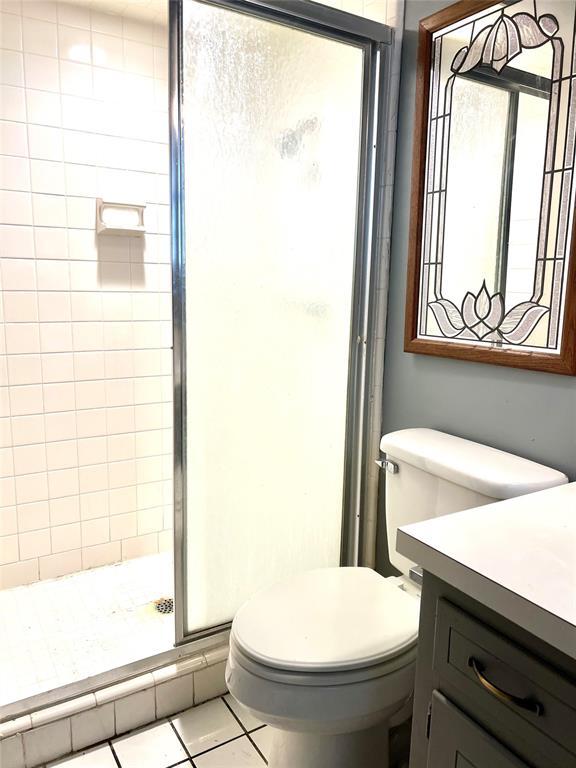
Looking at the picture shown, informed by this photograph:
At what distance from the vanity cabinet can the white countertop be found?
0.15 ft

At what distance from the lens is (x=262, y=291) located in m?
1.60

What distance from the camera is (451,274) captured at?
152 cm

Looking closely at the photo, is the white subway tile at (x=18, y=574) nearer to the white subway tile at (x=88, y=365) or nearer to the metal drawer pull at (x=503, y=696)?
the white subway tile at (x=88, y=365)

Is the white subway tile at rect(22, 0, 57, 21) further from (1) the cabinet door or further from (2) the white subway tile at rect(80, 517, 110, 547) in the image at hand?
(1) the cabinet door

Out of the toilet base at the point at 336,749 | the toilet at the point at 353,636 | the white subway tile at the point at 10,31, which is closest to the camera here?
the toilet at the point at 353,636

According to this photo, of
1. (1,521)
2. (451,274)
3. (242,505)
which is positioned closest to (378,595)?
(242,505)

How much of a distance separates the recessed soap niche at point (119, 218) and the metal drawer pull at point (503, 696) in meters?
1.83

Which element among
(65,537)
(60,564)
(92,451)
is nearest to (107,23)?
(92,451)

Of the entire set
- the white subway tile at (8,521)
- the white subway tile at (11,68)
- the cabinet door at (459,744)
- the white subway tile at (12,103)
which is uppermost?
the white subway tile at (11,68)

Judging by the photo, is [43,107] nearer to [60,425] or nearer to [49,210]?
[49,210]

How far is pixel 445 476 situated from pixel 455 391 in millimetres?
309

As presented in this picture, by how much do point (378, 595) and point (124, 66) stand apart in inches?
77.8

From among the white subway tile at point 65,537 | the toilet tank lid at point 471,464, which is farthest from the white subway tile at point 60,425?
the toilet tank lid at point 471,464

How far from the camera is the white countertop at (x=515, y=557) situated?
71 centimetres
